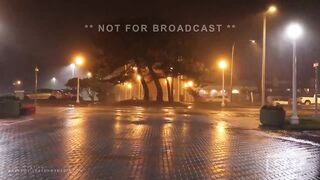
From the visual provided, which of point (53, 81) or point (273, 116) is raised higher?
point (53, 81)

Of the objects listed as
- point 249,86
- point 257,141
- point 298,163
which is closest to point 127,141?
point 257,141

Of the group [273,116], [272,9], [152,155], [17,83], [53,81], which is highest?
[272,9]

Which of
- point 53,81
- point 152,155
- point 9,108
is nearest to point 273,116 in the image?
point 152,155

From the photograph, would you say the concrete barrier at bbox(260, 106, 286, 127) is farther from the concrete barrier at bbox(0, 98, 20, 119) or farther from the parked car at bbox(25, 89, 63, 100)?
the parked car at bbox(25, 89, 63, 100)

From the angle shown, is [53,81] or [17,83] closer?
[17,83]

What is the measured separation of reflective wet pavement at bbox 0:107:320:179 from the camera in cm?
1170

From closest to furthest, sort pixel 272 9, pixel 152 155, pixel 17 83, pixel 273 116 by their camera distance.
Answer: pixel 152 155 < pixel 273 116 < pixel 272 9 < pixel 17 83

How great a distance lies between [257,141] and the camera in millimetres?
19812

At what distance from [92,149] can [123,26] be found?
4893 cm

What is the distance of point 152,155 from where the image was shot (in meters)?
14.9

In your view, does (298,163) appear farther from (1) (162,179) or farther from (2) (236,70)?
(2) (236,70)

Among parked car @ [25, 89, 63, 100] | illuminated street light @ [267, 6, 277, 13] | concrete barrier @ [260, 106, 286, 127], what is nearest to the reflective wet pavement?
concrete barrier @ [260, 106, 286, 127]

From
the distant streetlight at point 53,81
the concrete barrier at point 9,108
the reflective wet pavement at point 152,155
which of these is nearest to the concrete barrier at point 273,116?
the reflective wet pavement at point 152,155

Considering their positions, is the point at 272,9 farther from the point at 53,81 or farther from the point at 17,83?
the point at 53,81
